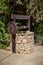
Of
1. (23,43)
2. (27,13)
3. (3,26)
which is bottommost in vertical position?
(23,43)

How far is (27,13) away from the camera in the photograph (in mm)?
9500

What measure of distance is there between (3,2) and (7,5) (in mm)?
278

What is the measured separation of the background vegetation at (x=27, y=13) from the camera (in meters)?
9.09

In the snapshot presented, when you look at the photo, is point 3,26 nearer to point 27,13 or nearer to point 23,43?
point 27,13

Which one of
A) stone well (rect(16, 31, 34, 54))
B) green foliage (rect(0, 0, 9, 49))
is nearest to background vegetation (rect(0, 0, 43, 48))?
green foliage (rect(0, 0, 9, 49))

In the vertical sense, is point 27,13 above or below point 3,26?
above

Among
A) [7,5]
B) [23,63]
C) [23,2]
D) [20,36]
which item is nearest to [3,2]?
[7,5]

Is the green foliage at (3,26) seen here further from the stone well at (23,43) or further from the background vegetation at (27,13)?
the stone well at (23,43)

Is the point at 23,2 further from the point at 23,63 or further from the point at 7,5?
the point at 23,63

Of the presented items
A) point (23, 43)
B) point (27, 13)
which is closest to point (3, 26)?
point (27, 13)

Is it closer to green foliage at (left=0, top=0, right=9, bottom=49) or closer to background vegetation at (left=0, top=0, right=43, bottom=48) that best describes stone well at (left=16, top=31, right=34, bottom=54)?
green foliage at (left=0, top=0, right=9, bottom=49)

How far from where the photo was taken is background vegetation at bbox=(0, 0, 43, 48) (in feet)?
29.8

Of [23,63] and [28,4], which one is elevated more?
[28,4]

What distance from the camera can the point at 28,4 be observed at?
945 centimetres
